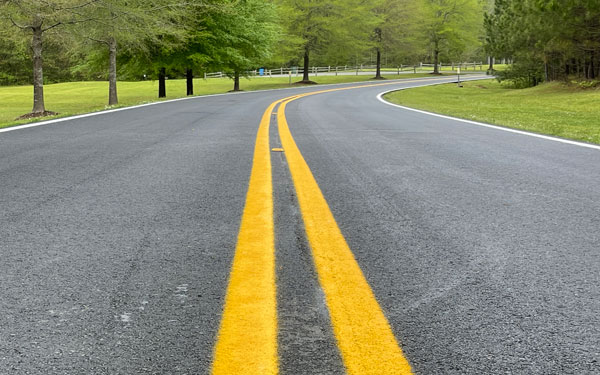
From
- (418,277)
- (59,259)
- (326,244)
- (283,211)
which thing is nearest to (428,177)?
(283,211)

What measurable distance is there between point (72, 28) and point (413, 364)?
1884 centimetres

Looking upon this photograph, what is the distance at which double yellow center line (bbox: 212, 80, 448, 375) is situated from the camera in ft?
4.75

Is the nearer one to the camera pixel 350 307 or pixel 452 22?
pixel 350 307

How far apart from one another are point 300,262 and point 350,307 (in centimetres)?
51

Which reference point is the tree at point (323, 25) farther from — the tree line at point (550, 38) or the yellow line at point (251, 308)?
the yellow line at point (251, 308)

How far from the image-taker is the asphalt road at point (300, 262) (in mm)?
1531

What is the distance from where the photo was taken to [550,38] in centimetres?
2189

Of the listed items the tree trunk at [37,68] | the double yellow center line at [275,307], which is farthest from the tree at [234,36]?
the double yellow center line at [275,307]

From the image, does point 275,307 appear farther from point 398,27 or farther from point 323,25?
point 398,27

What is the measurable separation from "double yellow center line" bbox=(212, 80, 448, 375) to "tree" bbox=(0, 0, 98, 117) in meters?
13.1

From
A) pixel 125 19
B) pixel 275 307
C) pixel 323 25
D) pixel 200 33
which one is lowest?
pixel 275 307

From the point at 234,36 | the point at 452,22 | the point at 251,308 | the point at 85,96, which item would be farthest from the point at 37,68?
the point at 452,22

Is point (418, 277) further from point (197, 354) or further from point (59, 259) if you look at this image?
point (59, 259)

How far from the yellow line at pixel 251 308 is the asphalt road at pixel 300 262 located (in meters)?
0.04
